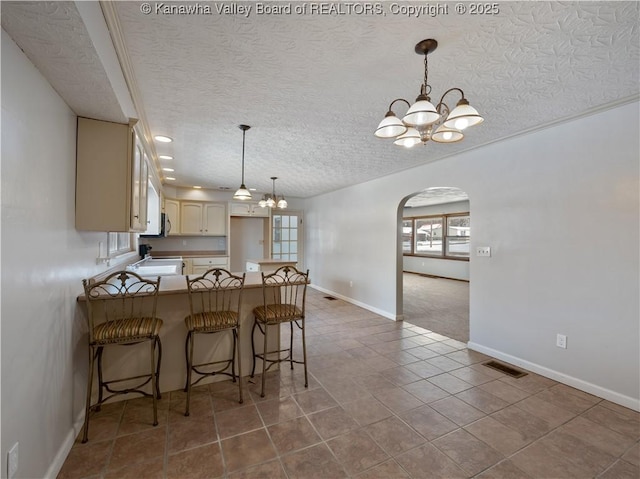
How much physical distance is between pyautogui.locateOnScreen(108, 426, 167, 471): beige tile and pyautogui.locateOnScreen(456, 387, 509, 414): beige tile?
2.32m

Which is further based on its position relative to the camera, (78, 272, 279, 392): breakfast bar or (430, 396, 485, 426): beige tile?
(78, 272, 279, 392): breakfast bar

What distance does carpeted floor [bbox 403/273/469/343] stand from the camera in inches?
176

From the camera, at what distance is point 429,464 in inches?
69.4

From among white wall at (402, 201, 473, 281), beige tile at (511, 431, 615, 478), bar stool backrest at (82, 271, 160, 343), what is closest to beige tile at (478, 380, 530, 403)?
beige tile at (511, 431, 615, 478)

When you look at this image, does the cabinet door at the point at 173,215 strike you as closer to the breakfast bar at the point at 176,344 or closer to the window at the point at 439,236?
the breakfast bar at the point at 176,344

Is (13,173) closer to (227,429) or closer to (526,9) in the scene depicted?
(227,429)

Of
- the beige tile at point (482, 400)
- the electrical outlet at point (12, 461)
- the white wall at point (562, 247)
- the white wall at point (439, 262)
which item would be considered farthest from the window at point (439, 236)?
the electrical outlet at point (12, 461)

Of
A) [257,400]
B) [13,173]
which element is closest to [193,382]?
[257,400]

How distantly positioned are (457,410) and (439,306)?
12.3 feet

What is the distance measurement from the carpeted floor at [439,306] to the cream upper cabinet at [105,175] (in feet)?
13.4

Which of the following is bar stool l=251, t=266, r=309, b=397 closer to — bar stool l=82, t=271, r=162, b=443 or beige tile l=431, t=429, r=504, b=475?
bar stool l=82, t=271, r=162, b=443

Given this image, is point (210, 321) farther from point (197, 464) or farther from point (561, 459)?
point (561, 459)

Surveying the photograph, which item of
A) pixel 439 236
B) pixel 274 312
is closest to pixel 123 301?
pixel 274 312

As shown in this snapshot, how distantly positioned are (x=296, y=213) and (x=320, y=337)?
4.56m
